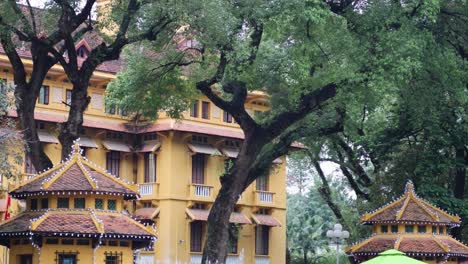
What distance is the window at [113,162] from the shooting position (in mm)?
55469

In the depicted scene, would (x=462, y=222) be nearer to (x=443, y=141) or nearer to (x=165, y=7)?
(x=443, y=141)

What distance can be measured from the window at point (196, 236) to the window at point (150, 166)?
325 centimetres

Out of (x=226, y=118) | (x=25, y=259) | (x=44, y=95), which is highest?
(x=44, y=95)

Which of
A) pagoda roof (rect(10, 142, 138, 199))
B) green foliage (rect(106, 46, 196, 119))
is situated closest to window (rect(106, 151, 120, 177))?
green foliage (rect(106, 46, 196, 119))

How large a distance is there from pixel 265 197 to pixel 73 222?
27135mm

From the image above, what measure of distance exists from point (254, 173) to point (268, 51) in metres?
5.03

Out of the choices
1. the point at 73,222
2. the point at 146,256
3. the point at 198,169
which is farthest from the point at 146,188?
the point at 73,222

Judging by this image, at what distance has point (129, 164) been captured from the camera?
5669cm

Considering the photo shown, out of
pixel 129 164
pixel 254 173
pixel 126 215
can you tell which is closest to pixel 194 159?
pixel 129 164

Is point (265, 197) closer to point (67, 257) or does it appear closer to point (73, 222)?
point (67, 257)

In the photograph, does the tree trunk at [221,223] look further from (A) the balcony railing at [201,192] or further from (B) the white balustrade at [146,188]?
(B) the white balustrade at [146,188]

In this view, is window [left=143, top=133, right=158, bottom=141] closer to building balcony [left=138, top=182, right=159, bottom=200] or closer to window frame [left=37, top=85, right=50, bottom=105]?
building balcony [left=138, top=182, right=159, bottom=200]

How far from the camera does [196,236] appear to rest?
186 ft

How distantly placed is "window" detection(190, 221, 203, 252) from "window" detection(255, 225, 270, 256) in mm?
4058
